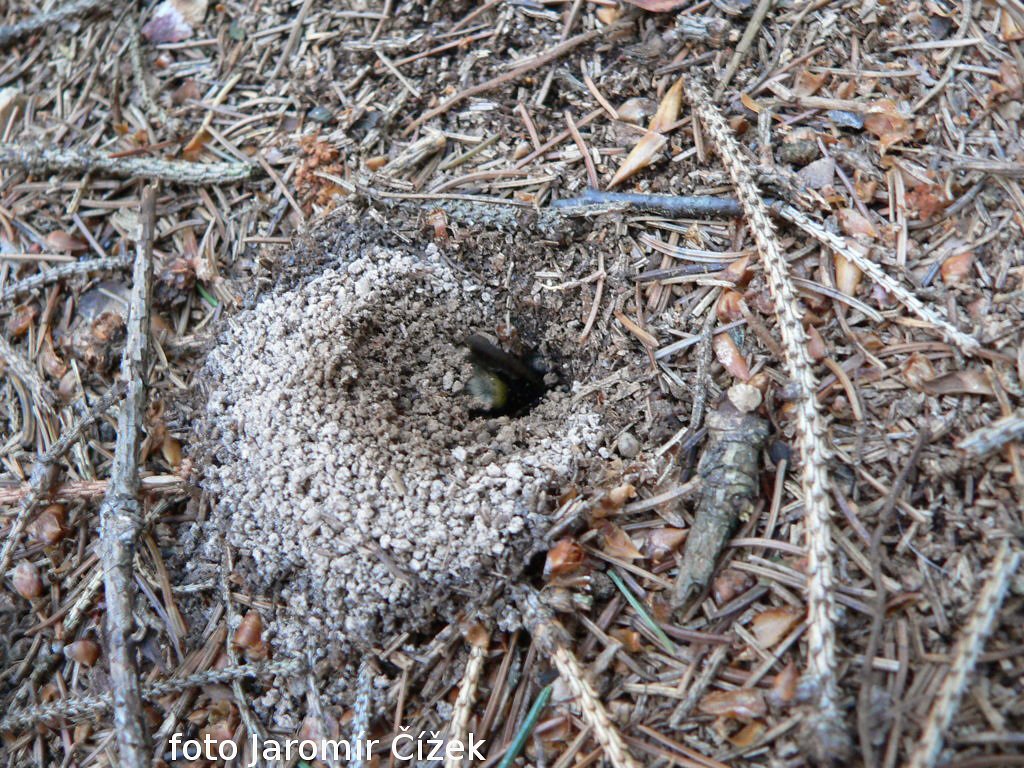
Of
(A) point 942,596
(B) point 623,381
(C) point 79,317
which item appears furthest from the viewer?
(C) point 79,317

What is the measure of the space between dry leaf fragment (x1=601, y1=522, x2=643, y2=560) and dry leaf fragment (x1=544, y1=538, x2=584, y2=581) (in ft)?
0.27

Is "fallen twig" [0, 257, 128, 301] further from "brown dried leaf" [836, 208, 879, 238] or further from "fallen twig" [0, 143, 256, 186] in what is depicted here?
"brown dried leaf" [836, 208, 879, 238]

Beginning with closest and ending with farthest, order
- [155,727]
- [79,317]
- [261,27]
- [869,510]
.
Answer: [869,510] → [155,727] → [79,317] → [261,27]

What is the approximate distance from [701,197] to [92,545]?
6.59 ft

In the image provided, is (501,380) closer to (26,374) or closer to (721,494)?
(721,494)

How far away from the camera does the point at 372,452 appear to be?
6.45 feet

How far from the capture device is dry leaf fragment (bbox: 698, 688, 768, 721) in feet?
5.16

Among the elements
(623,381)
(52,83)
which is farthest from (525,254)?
(52,83)

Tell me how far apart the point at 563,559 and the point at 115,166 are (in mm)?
2055

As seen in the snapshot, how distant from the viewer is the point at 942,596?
156 centimetres

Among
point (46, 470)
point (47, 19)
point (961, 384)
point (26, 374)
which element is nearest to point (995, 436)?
point (961, 384)

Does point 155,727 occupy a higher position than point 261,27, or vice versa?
point 261,27

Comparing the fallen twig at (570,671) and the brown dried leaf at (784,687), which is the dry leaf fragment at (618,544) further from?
the brown dried leaf at (784,687)

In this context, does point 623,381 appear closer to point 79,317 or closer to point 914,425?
point 914,425
